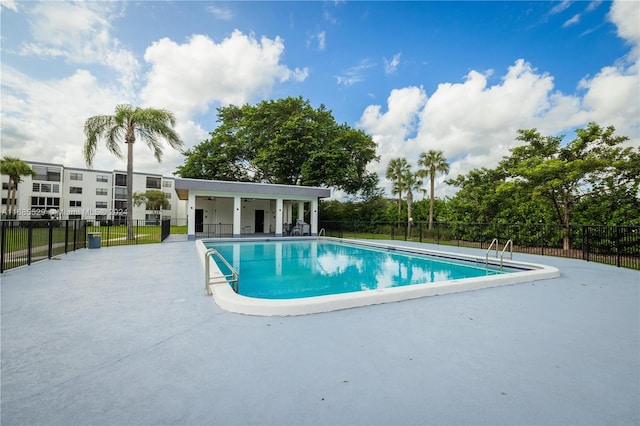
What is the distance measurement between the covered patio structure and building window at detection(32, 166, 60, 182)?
116ft

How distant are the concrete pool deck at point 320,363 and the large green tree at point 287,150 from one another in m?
19.9

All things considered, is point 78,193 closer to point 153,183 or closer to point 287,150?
point 153,183

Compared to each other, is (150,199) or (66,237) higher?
(150,199)

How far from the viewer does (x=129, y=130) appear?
1527 centimetres

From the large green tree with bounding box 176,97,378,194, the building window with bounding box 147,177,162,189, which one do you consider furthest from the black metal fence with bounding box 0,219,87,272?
the building window with bounding box 147,177,162,189

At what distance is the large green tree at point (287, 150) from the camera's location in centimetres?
2352

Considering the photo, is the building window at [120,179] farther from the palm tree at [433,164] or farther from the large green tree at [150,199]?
the palm tree at [433,164]

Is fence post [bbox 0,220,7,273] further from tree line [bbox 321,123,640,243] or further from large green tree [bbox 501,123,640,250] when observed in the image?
large green tree [bbox 501,123,640,250]

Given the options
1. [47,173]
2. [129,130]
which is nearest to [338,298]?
[129,130]

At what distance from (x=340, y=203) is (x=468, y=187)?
14187mm

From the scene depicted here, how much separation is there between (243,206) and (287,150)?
5.83m

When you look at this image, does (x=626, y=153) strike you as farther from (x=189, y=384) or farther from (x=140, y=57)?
(x=140, y=57)

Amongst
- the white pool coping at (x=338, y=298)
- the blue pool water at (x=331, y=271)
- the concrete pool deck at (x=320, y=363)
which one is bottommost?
the blue pool water at (x=331, y=271)

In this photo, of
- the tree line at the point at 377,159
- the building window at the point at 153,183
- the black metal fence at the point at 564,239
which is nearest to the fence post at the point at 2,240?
the tree line at the point at 377,159
